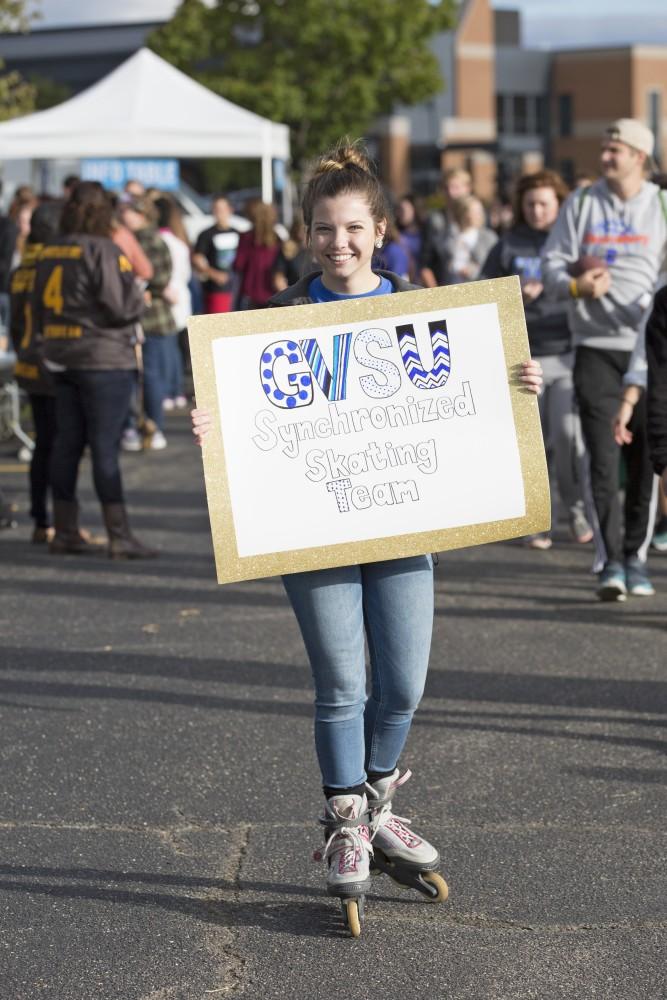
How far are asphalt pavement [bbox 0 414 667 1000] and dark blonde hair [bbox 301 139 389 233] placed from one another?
184 centimetres

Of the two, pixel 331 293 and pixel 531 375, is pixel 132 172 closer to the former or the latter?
pixel 331 293

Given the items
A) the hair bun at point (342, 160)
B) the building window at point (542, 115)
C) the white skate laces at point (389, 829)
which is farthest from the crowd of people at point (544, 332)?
the building window at point (542, 115)

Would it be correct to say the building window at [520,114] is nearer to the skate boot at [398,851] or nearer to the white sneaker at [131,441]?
the white sneaker at [131,441]

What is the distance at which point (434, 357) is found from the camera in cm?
435

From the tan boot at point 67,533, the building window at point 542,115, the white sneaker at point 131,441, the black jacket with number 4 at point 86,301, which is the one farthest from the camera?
the building window at point 542,115

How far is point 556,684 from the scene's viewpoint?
676cm

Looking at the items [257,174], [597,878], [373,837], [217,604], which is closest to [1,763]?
[373,837]

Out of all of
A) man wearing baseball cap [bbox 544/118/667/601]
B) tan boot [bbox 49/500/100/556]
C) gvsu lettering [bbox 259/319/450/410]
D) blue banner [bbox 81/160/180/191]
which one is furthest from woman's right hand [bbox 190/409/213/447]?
blue banner [bbox 81/160/180/191]

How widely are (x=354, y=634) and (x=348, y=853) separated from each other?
558mm

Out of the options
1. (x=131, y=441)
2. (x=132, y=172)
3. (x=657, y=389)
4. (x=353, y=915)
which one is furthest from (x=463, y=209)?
(x=132, y=172)

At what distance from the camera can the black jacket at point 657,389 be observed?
220 inches

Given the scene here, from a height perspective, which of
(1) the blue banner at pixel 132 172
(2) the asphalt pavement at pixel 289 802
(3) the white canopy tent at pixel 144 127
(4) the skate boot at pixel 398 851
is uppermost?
(3) the white canopy tent at pixel 144 127

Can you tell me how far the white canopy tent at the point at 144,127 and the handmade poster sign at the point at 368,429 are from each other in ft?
49.9

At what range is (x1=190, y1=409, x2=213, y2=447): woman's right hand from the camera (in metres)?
4.16
